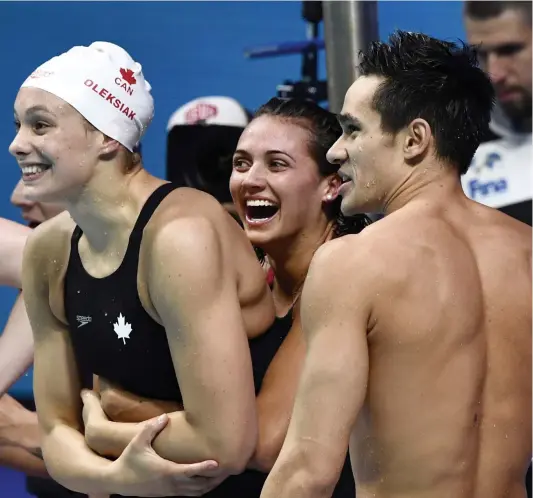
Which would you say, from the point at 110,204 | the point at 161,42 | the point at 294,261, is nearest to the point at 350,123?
the point at 110,204

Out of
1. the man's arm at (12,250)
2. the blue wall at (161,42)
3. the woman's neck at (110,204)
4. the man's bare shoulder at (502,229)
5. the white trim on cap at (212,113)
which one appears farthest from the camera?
the blue wall at (161,42)

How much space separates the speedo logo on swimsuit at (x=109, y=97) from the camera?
2293mm

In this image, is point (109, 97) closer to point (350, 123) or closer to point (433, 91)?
point (350, 123)

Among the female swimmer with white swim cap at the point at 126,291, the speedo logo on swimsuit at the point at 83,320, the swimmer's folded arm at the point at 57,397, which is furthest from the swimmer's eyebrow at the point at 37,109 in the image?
the speedo logo on swimsuit at the point at 83,320

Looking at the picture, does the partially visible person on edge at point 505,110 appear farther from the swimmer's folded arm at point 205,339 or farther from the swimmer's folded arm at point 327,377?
the swimmer's folded arm at point 327,377

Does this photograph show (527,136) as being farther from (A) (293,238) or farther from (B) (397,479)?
(B) (397,479)

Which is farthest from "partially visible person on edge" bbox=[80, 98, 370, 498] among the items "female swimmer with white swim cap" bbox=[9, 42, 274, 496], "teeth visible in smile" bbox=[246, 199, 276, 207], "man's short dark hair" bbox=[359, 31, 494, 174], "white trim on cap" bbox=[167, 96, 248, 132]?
"white trim on cap" bbox=[167, 96, 248, 132]

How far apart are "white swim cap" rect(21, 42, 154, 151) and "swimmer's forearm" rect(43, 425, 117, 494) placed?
0.67 m

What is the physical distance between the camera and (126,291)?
7.19ft

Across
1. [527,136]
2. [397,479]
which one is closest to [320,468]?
[397,479]

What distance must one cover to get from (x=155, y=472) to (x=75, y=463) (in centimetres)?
23

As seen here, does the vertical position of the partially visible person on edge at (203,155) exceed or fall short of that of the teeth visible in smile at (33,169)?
it falls short

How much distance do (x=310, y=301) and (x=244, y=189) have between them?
93 cm

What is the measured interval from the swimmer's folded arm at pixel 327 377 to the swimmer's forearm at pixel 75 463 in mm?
592
